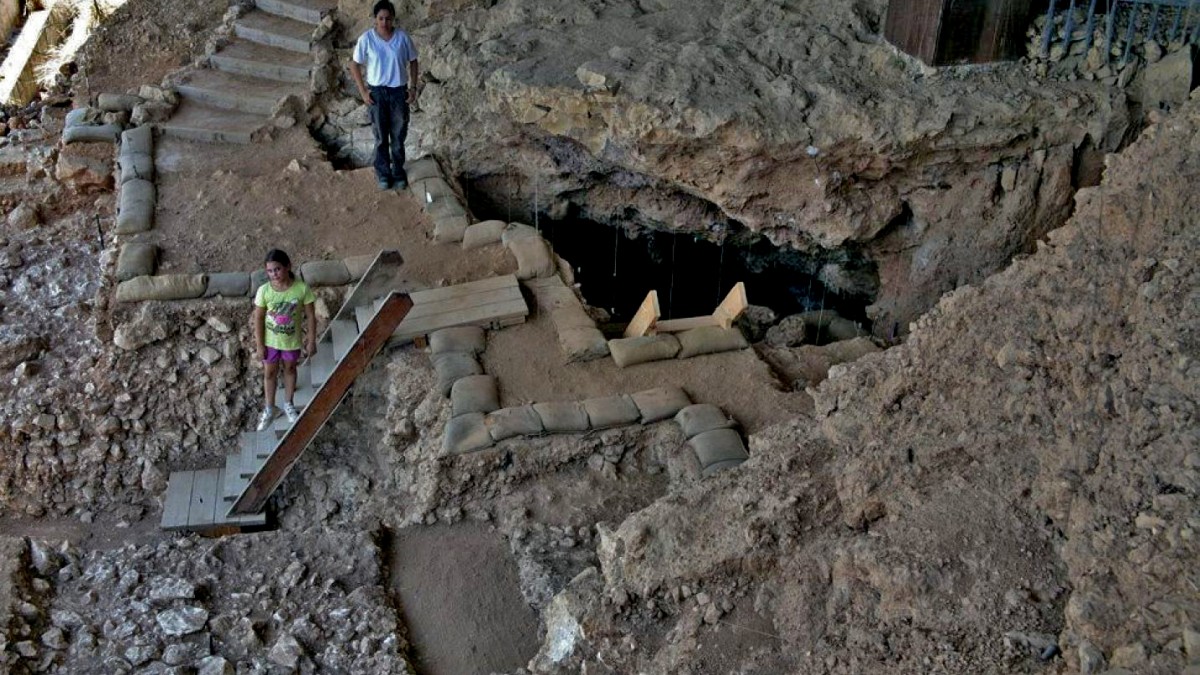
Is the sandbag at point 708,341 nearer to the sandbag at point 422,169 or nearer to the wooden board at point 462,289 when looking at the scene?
the wooden board at point 462,289

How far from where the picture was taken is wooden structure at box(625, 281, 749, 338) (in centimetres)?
749

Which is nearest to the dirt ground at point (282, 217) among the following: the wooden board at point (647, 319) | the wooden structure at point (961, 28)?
the wooden board at point (647, 319)

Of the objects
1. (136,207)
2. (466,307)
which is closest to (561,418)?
(466,307)

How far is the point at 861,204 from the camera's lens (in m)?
8.56

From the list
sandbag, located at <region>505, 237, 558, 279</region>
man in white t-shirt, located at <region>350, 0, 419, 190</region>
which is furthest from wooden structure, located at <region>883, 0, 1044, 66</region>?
man in white t-shirt, located at <region>350, 0, 419, 190</region>

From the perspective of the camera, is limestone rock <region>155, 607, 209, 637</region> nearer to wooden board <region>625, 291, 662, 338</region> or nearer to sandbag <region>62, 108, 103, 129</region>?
wooden board <region>625, 291, 662, 338</region>

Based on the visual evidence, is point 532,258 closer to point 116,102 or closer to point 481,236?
point 481,236

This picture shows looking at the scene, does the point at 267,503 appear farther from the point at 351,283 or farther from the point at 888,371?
the point at 888,371

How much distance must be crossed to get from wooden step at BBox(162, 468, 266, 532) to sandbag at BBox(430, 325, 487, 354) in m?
1.55

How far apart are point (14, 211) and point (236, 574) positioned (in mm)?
4842

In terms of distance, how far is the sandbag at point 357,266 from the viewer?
787 cm

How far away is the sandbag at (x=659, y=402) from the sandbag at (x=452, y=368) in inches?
41.6

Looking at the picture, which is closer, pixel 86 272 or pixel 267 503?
pixel 267 503

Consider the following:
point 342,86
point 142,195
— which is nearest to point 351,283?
point 142,195
